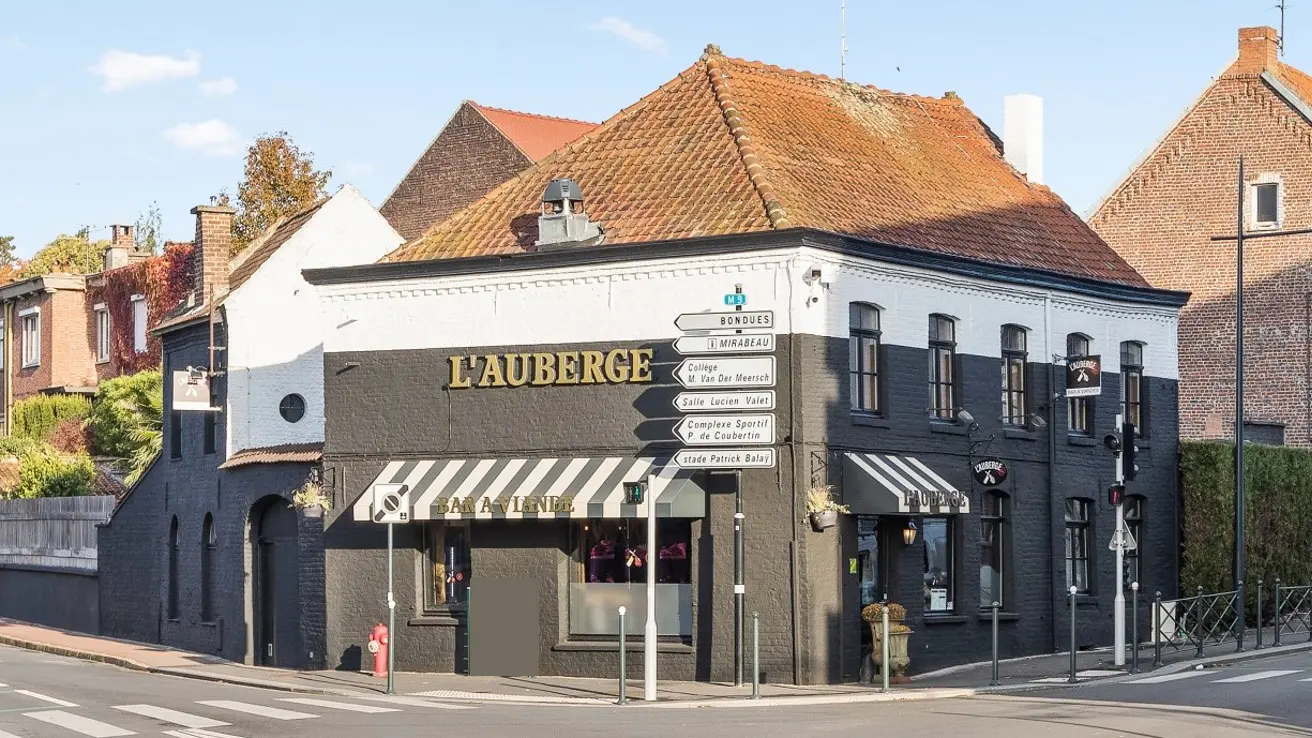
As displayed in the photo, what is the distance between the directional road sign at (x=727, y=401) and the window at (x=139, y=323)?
34.4 m

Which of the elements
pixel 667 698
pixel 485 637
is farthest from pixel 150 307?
pixel 667 698

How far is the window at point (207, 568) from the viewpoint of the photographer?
114 feet

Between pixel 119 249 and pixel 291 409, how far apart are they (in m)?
31.7

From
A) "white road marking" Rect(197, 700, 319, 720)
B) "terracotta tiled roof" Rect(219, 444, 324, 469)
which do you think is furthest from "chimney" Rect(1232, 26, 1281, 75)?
"white road marking" Rect(197, 700, 319, 720)

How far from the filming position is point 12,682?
2692 centimetres

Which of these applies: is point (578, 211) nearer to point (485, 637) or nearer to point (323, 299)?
point (323, 299)

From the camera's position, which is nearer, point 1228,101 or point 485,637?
point 485,637

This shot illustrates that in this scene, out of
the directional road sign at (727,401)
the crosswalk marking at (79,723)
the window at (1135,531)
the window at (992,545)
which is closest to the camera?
the crosswalk marking at (79,723)

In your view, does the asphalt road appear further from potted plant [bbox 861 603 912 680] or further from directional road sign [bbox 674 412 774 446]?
directional road sign [bbox 674 412 774 446]

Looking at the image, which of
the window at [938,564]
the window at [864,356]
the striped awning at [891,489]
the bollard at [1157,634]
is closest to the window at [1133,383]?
the window at [938,564]

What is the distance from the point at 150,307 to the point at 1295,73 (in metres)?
32.6

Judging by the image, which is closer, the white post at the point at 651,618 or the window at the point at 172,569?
the white post at the point at 651,618

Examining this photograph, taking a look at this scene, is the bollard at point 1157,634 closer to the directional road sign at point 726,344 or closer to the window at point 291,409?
the directional road sign at point 726,344

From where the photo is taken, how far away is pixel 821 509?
2569cm
